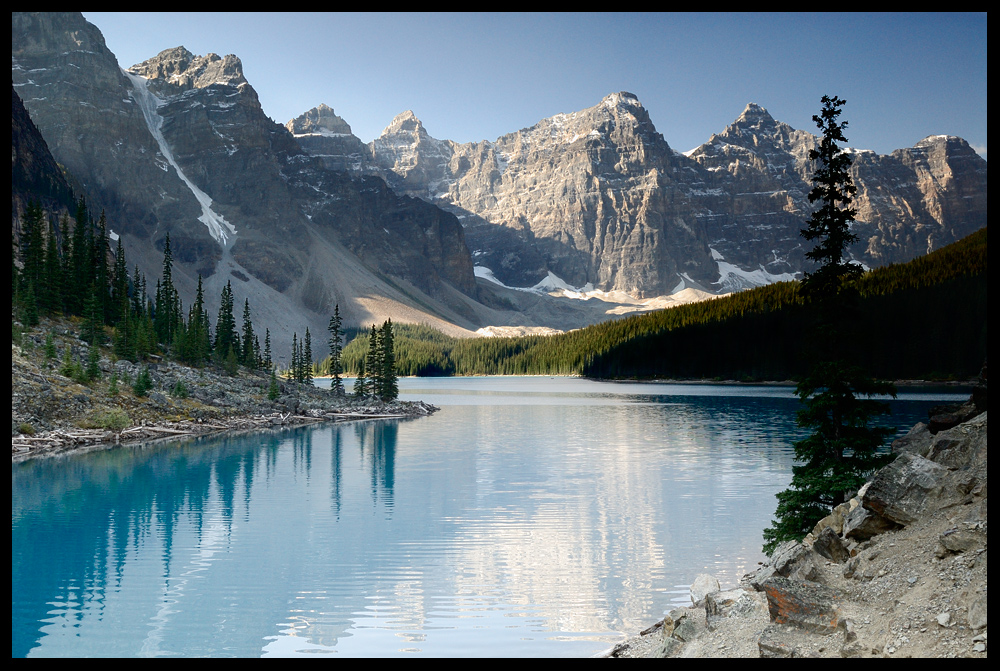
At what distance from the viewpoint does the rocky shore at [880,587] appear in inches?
299

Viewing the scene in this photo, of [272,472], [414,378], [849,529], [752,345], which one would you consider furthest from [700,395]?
[414,378]

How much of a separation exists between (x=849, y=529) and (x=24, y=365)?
4936 cm

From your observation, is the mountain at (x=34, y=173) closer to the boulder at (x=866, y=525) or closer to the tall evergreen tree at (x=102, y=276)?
the tall evergreen tree at (x=102, y=276)

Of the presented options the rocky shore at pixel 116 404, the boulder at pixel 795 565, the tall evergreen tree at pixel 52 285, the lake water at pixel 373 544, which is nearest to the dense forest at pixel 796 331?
the lake water at pixel 373 544

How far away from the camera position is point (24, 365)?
141 ft

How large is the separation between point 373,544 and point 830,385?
14423mm

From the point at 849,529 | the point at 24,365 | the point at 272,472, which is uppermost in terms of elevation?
the point at 24,365

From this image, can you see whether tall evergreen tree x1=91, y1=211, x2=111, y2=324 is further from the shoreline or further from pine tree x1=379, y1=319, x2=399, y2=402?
pine tree x1=379, y1=319, x2=399, y2=402

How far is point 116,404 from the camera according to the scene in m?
45.1

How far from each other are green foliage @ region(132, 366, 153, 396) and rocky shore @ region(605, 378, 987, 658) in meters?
46.3

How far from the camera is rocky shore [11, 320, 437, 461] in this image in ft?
128

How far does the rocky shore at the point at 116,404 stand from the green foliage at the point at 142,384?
267 millimetres
